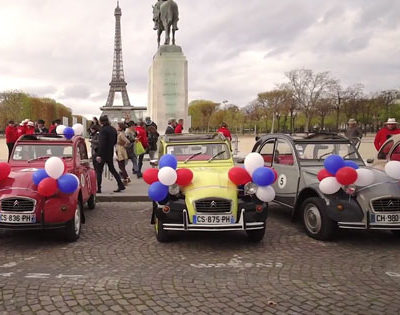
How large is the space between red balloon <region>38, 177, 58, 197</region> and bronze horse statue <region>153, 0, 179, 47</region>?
1819cm

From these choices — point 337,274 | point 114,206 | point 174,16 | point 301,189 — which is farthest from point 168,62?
point 337,274

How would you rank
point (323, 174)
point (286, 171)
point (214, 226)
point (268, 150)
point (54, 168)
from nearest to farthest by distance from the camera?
point (214, 226)
point (54, 168)
point (323, 174)
point (286, 171)
point (268, 150)

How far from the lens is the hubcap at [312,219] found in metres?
6.37

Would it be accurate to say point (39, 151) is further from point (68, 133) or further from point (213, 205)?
point (213, 205)

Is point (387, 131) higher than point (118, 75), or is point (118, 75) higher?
point (118, 75)

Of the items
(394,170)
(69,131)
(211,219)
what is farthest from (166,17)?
(211,219)

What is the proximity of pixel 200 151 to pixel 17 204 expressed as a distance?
310cm

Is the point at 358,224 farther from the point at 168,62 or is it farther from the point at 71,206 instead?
the point at 168,62

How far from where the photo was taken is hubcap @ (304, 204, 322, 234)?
20.9ft

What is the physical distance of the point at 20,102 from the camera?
70125mm

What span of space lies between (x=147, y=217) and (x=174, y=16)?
16.9 meters

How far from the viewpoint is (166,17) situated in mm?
22328

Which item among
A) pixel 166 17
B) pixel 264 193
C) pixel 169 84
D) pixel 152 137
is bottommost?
pixel 264 193

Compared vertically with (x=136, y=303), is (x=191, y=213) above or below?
above
